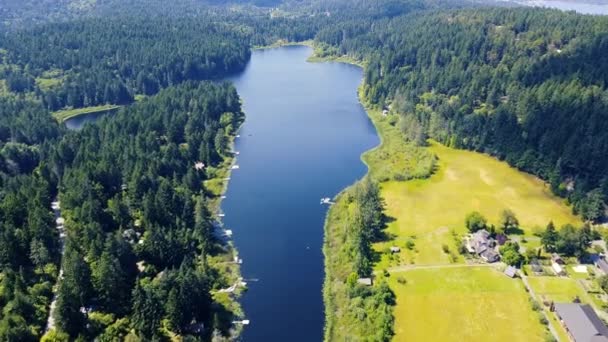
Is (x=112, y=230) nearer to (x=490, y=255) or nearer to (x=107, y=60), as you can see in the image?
(x=490, y=255)

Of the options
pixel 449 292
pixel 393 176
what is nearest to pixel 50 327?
pixel 449 292

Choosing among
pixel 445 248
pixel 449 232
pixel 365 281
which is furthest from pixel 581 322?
pixel 365 281

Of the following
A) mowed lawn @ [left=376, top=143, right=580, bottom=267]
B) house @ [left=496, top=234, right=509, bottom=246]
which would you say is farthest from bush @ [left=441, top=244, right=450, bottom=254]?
house @ [left=496, top=234, right=509, bottom=246]

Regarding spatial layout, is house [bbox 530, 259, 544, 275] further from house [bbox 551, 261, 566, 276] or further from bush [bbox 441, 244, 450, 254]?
bush [bbox 441, 244, 450, 254]

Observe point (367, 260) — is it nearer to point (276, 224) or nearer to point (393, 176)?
point (276, 224)

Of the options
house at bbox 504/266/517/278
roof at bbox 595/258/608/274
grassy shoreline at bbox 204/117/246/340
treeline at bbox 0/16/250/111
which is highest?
treeline at bbox 0/16/250/111
